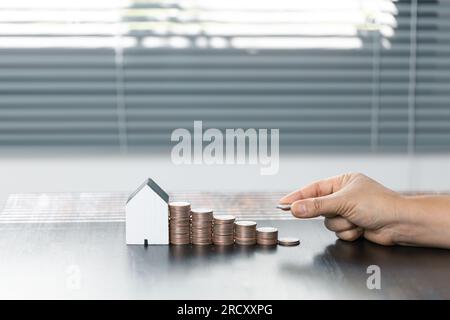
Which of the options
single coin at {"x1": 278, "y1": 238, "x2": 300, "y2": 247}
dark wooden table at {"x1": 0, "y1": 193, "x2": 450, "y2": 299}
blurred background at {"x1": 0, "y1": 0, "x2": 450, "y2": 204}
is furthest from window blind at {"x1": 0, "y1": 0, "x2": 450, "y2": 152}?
single coin at {"x1": 278, "y1": 238, "x2": 300, "y2": 247}

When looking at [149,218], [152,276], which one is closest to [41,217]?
[149,218]

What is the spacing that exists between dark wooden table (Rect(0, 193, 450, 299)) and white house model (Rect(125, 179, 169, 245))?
0.02m

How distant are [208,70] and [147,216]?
1.86m

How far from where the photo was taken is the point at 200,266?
4.00 ft

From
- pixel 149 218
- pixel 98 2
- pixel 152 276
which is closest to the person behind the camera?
pixel 152 276

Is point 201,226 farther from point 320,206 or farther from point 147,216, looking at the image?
point 320,206

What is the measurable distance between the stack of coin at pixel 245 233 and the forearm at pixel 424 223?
0.26 metres

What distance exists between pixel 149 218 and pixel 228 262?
0.18 meters

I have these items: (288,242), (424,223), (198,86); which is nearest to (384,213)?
(424,223)

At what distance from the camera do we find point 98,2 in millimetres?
3049

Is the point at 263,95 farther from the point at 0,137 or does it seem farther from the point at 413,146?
the point at 0,137

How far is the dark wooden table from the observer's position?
1.09 m

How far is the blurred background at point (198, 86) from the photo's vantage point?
3086mm

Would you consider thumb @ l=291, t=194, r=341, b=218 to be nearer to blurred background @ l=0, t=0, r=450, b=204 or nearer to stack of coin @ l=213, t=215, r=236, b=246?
stack of coin @ l=213, t=215, r=236, b=246
